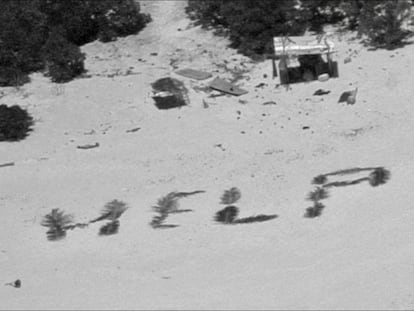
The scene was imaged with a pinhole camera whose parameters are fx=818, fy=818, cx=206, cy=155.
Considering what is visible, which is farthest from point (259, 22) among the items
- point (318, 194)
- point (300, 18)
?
point (318, 194)

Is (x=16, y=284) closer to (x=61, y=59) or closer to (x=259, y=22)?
(x=61, y=59)

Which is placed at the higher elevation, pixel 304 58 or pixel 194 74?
pixel 304 58

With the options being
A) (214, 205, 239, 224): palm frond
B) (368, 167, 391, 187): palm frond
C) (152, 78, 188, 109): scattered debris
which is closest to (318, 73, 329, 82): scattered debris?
(152, 78, 188, 109): scattered debris

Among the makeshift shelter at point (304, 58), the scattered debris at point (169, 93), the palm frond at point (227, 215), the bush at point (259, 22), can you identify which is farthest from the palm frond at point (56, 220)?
the bush at point (259, 22)

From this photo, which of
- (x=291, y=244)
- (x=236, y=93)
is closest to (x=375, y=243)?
(x=291, y=244)

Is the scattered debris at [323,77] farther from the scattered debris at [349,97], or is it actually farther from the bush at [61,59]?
the bush at [61,59]

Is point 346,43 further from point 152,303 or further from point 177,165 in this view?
point 152,303

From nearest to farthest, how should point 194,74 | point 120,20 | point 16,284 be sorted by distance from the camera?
point 16,284, point 194,74, point 120,20
